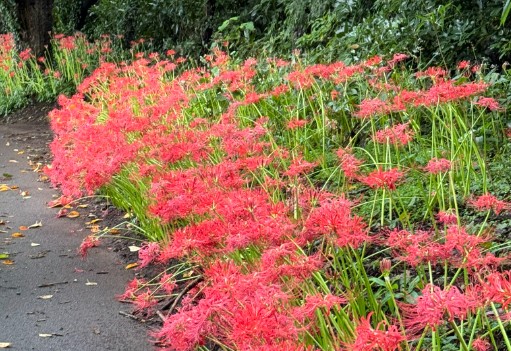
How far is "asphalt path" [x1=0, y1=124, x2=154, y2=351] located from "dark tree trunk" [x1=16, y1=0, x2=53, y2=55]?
22.3 ft

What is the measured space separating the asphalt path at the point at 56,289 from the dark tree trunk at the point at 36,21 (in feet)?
22.3

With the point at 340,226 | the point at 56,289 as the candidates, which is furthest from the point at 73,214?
the point at 340,226

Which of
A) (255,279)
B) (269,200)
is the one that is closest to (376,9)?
(269,200)

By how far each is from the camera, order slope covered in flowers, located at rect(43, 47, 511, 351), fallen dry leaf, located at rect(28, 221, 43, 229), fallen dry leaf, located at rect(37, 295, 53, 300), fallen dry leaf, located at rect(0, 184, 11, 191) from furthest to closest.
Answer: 1. fallen dry leaf, located at rect(0, 184, 11, 191)
2. fallen dry leaf, located at rect(28, 221, 43, 229)
3. fallen dry leaf, located at rect(37, 295, 53, 300)
4. slope covered in flowers, located at rect(43, 47, 511, 351)

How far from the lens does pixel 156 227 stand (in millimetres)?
4242

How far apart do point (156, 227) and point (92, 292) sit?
23.4 inches

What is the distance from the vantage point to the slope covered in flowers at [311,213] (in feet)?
6.44

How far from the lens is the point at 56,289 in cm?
395

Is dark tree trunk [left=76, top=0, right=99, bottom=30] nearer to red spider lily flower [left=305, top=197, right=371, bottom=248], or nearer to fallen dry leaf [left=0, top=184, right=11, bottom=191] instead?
fallen dry leaf [left=0, top=184, right=11, bottom=191]

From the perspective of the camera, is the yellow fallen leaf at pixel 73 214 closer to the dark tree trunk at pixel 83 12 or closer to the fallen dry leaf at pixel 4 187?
the fallen dry leaf at pixel 4 187

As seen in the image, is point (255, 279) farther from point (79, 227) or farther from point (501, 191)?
point (79, 227)

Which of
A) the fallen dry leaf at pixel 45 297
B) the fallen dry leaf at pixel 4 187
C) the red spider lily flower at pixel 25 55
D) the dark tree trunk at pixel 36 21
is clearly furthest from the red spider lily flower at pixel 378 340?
the dark tree trunk at pixel 36 21

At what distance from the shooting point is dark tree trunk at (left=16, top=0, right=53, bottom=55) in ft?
→ 40.1

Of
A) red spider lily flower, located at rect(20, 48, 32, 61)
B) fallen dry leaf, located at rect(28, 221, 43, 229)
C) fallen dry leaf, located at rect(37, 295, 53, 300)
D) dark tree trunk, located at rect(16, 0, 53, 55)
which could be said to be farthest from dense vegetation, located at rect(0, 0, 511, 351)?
dark tree trunk, located at rect(16, 0, 53, 55)
